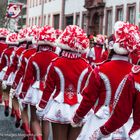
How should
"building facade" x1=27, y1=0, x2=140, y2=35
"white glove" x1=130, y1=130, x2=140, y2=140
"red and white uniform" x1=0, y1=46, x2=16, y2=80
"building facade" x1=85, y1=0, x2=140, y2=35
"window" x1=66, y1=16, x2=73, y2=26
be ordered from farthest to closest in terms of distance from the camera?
"window" x1=66, y1=16, x2=73, y2=26
"building facade" x1=27, y1=0, x2=140, y2=35
"building facade" x1=85, y1=0, x2=140, y2=35
"red and white uniform" x1=0, y1=46, x2=16, y2=80
"white glove" x1=130, y1=130, x2=140, y2=140

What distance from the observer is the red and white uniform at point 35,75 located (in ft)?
26.9

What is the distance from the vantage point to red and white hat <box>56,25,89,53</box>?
7.03m

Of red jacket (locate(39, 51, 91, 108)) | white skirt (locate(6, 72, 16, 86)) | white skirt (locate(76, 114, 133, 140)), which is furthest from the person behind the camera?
white skirt (locate(6, 72, 16, 86))

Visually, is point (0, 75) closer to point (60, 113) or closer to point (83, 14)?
point (60, 113)

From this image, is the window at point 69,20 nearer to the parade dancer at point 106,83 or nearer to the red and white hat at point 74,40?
the red and white hat at point 74,40

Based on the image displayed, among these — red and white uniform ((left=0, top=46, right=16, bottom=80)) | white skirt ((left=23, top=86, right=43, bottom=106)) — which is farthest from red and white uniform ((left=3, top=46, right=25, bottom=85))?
white skirt ((left=23, top=86, right=43, bottom=106))

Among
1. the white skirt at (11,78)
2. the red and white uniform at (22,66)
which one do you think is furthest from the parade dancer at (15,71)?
the red and white uniform at (22,66)

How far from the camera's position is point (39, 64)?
324 inches

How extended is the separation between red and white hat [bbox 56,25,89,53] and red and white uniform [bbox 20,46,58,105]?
1104mm

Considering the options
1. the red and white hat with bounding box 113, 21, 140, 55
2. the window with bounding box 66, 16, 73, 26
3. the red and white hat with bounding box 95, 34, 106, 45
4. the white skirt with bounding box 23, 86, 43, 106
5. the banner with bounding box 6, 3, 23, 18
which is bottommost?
the white skirt with bounding box 23, 86, 43, 106

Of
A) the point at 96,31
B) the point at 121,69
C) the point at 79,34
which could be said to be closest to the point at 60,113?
the point at 79,34

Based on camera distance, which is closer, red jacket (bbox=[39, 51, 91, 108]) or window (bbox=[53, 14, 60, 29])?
red jacket (bbox=[39, 51, 91, 108])

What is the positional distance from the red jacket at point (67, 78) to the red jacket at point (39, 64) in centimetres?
124

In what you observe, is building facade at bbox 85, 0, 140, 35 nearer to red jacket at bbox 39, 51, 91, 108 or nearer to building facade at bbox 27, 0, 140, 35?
building facade at bbox 27, 0, 140, 35
